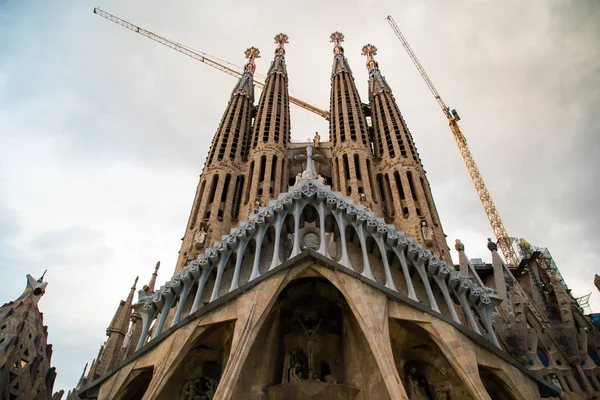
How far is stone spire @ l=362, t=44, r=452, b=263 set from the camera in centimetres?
2072

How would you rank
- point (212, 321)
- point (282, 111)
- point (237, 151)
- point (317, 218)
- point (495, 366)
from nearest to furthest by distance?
point (495, 366), point (212, 321), point (317, 218), point (237, 151), point (282, 111)

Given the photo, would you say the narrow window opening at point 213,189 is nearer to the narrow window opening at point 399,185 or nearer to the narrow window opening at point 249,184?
the narrow window opening at point 249,184

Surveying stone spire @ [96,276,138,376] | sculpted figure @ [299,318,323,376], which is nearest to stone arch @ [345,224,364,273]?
sculpted figure @ [299,318,323,376]

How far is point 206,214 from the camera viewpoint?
22453 millimetres

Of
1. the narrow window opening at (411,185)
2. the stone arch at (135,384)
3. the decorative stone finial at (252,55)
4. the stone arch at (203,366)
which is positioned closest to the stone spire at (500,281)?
the narrow window opening at (411,185)

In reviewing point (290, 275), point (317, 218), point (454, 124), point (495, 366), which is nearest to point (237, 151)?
point (317, 218)

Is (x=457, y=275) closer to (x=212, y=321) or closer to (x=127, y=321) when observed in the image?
(x=212, y=321)

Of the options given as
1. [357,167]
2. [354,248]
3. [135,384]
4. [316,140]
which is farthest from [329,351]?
[316,140]

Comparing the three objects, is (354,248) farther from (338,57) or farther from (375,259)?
(338,57)

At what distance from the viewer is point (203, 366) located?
50.9 ft

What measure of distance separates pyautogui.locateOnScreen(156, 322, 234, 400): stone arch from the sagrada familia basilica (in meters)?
0.05

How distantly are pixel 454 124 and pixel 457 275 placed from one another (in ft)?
147

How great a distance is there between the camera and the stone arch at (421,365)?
14.2 meters

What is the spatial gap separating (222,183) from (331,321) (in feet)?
35.7
